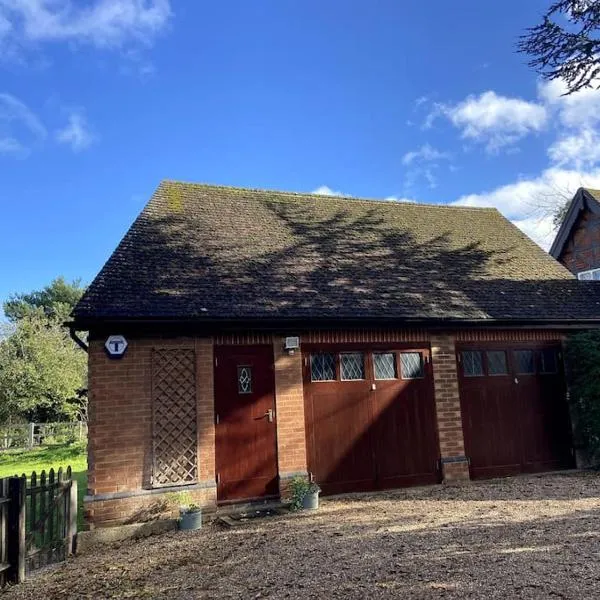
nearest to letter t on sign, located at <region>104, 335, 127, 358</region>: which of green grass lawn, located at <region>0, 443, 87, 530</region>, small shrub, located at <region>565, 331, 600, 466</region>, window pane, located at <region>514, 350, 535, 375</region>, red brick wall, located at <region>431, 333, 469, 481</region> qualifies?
red brick wall, located at <region>431, 333, 469, 481</region>

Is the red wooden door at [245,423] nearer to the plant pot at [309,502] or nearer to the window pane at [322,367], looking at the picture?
the plant pot at [309,502]

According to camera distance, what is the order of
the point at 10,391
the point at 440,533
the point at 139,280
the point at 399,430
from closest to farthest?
1. the point at 440,533
2. the point at 139,280
3. the point at 399,430
4. the point at 10,391

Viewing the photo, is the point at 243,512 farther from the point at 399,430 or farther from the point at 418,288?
the point at 418,288

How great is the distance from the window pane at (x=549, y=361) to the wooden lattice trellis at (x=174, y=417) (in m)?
6.72

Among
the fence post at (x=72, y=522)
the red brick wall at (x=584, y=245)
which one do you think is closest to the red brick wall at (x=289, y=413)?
the fence post at (x=72, y=522)

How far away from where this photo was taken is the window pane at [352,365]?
886 cm

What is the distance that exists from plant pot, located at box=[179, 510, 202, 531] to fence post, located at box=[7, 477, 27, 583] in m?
2.03

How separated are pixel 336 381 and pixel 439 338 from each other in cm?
213

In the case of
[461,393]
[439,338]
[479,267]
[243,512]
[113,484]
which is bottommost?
[243,512]

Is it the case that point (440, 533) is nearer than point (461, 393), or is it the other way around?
point (440, 533)

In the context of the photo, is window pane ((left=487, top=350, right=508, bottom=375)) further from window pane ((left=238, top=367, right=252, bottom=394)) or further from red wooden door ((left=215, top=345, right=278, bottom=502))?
window pane ((left=238, top=367, right=252, bottom=394))

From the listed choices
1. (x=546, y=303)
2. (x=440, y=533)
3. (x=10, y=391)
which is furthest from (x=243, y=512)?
(x=10, y=391)

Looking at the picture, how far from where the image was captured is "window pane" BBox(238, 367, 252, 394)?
27.0 ft

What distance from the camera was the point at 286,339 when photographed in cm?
850
